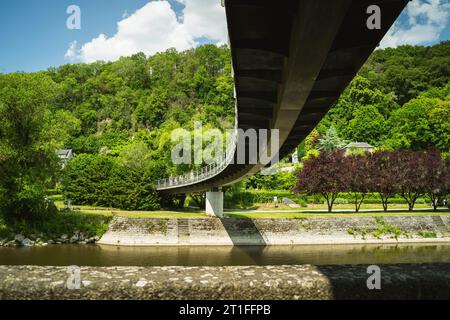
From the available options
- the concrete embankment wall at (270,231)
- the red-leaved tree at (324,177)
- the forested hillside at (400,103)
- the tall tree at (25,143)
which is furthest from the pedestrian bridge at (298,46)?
the forested hillside at (400,103)

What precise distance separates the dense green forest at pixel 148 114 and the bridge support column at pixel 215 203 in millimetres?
11376

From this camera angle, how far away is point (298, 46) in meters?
5.06

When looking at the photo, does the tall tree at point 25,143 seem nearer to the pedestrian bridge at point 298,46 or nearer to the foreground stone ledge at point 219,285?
the pedestrian bridge at point 298,46

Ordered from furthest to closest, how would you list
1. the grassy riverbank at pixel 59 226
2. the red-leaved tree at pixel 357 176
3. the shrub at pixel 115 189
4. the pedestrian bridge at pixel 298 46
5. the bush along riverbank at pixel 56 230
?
the shrub at pixel 115 189 < the red-leaved tree at pixel 357 176 < the grassy riverbank at pixel 59 226 < the bush along riverbank at pixel 56 230 < the pedestrian bridge at pixel 298 46

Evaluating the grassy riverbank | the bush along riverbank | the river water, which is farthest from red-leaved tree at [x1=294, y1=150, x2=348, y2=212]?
the bush along riverbank

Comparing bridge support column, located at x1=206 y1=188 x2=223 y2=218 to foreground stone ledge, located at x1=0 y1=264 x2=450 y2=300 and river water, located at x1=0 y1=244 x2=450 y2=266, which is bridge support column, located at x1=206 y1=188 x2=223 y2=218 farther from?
foreground stone ledge, located at x1=0 y1=264 x2=450 y2=300

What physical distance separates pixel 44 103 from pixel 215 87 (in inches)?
3281

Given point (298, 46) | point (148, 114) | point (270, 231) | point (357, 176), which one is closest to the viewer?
point (298, 46)

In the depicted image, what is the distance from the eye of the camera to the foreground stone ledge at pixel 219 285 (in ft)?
14.5

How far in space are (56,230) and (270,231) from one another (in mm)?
19535

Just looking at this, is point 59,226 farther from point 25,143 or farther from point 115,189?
point 115,189

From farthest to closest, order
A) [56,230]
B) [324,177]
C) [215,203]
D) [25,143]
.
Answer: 1. [324,177]
2. [215,203]
3. [56,230]
4. [25,143]

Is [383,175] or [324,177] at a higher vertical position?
[383,175]

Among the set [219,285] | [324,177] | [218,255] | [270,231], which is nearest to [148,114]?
[324,177]
